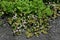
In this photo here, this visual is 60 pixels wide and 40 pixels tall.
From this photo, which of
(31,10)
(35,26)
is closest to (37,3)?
(31,10)

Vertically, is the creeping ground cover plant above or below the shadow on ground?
above

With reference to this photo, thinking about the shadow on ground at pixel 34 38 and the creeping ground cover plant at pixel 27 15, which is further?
the creeping ground cover plant at pixel 27 15

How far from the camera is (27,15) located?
5141 millimetres

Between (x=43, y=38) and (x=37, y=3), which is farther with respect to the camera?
(x=37, y=3)

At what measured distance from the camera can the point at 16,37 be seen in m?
4.73

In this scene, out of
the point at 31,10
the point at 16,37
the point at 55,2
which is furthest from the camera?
the point at 55,2

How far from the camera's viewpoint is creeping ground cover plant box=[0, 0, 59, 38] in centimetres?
→ 491

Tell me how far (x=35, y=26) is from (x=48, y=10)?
1.98 feet

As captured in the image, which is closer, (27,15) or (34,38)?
(34,38)

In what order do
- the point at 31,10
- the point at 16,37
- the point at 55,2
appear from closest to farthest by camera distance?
the point at 16,37 < the point at 31,10 < the point at 55,2

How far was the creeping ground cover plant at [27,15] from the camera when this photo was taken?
16.1ft

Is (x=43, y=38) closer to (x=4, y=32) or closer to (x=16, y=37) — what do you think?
(x=16, y=37)

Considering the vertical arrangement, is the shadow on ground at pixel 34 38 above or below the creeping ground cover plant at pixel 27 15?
below

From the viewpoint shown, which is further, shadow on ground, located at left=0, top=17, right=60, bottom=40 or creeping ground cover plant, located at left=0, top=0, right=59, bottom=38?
creeping ground cover plant, located at left=0, top=0, right=59, bottom=38
